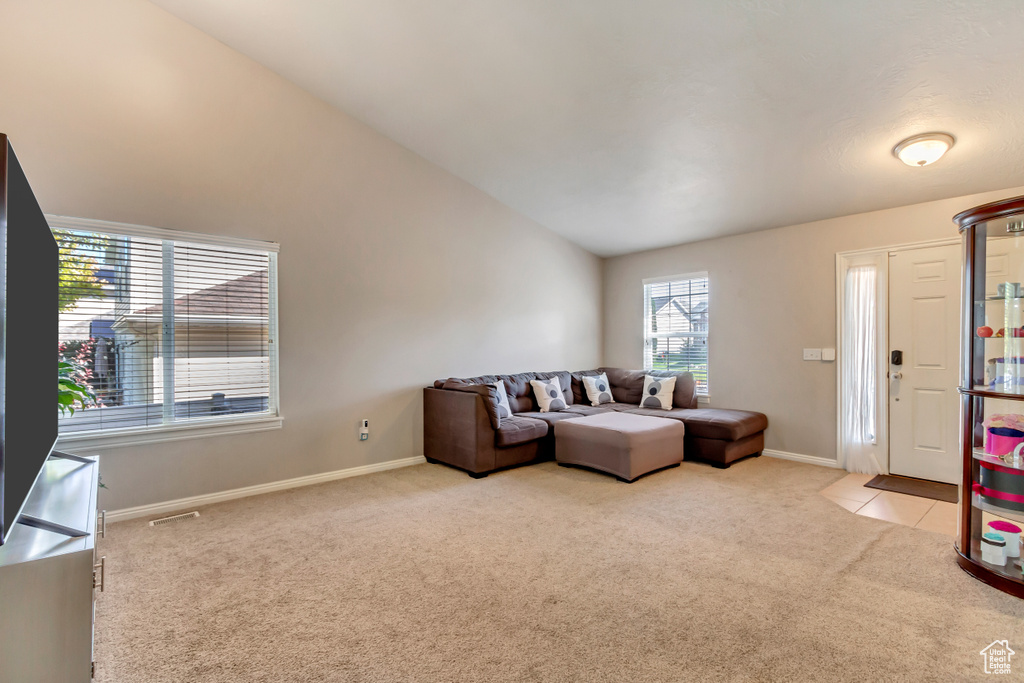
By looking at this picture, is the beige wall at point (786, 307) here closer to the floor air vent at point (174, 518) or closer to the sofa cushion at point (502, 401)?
the sofa cushion at point (502, 401)

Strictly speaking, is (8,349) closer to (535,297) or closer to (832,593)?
(832,593)

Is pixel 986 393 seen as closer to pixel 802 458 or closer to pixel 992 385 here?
pixel 992 385

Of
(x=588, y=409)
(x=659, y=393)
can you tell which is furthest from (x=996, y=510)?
(x=588, y=409)

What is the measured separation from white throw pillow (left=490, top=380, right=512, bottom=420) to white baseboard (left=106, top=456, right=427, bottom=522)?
0.91 meters

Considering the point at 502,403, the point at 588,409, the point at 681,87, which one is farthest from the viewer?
the point at 588,409

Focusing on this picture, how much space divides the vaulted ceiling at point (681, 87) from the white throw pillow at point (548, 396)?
2.07 meters

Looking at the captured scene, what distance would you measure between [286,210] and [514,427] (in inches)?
104

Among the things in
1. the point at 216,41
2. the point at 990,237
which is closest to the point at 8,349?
the point at 216,41

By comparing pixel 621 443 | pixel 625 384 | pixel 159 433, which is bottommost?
pixel 621 443

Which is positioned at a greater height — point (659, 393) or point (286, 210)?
point (286, 210)

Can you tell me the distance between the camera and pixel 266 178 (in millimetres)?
3801

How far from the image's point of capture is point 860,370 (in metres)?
4.32

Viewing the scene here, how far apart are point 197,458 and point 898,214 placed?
19.7 feet

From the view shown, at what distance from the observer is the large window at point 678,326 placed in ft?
18.3
